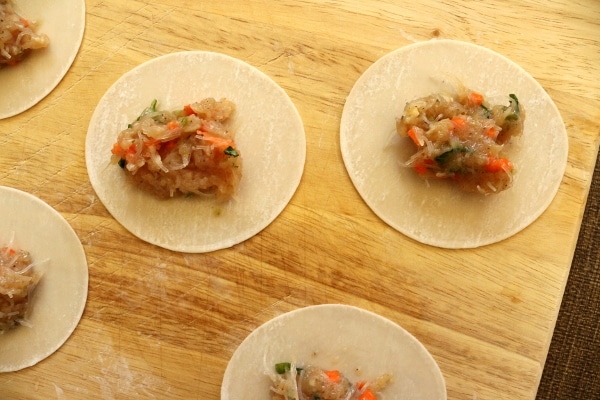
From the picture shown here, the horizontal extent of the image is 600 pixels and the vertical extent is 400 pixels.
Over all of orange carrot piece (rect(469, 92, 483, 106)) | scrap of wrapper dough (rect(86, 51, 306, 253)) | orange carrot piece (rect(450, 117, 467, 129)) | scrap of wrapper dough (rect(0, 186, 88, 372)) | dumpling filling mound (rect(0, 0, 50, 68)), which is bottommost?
scrap of wrapper dough (rect(0, 186, 88, 372))

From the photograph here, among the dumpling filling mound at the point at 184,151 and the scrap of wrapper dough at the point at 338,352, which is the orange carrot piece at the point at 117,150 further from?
the scrap of wrapper dough at the point at 338,352

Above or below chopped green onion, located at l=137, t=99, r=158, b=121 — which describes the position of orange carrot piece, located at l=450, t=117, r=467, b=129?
above

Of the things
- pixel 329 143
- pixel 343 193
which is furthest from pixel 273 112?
pixel 343 193

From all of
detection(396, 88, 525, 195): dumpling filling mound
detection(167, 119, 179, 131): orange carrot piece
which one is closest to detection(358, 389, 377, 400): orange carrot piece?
detection(396, 88, 525, 195): dumpling filling mound

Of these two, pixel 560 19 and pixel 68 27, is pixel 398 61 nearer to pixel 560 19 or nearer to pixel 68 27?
pixel 560 19

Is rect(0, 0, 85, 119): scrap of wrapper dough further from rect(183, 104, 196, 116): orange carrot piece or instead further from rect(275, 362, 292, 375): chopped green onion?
rect(275, 362, 292, 375): chopped green onion

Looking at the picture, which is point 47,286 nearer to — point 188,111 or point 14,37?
point 188,111

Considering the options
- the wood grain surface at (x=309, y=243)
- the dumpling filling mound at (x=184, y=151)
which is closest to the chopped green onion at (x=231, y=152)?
the dumpling filling mound at (x=184, y=151)
